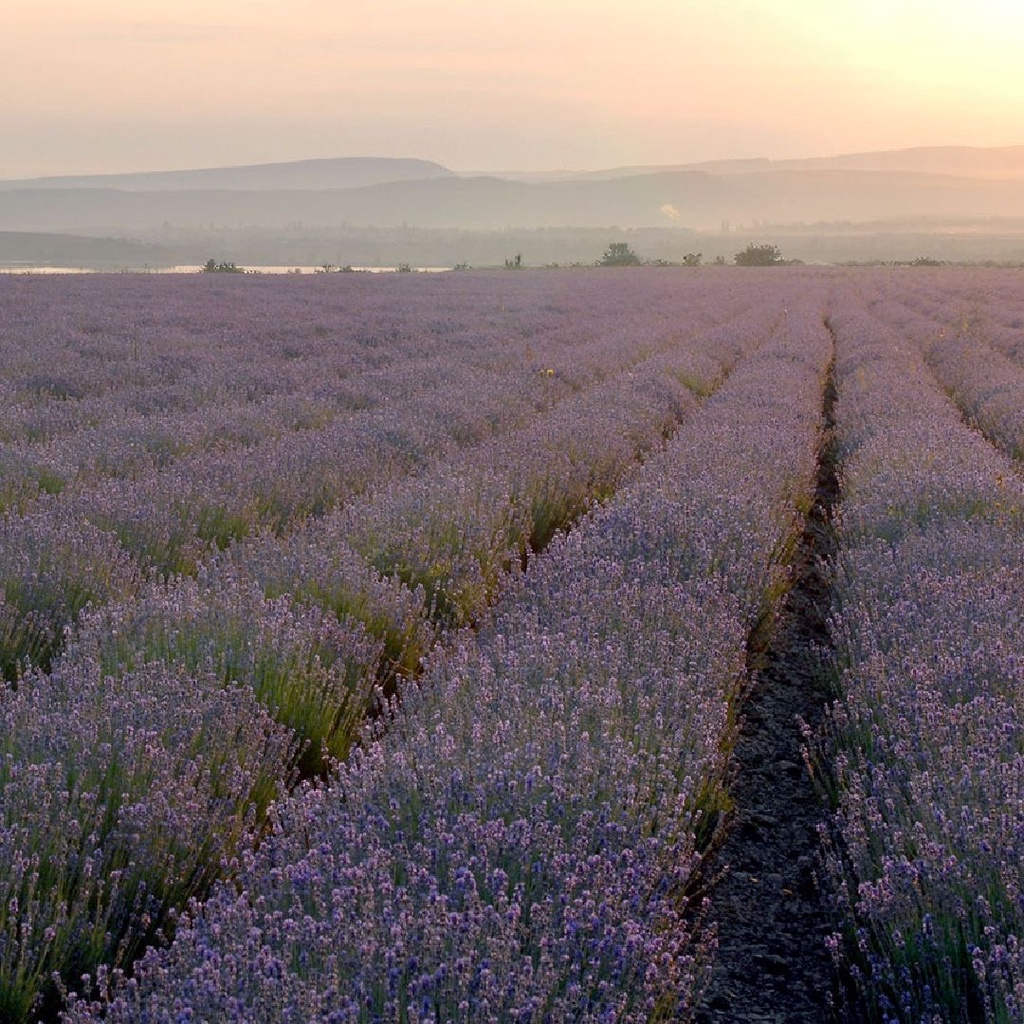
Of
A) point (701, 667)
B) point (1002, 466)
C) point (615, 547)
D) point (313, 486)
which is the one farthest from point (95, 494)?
point (1002, 466)

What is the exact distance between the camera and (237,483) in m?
5.54

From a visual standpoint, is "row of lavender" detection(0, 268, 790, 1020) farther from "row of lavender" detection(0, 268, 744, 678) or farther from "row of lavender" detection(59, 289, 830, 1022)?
"row of lavender" detection(59, 289, 830, 1022)

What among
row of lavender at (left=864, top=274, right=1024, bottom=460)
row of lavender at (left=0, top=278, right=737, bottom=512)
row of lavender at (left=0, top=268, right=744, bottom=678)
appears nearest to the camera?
row of lavender at (left=0, top=268, right=744, bottom=678)

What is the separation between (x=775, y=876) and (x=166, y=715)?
1632mm

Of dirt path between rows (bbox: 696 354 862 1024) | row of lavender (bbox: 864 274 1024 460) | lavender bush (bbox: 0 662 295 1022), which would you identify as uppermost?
row of lavender (bbox: 864 274 1024 460)

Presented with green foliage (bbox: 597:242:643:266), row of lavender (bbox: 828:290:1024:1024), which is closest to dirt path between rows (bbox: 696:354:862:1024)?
row of lavender (bbox: 828:290:1024:1024)

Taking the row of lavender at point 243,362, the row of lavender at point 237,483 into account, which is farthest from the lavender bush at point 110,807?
the row of lavender at point 243,362

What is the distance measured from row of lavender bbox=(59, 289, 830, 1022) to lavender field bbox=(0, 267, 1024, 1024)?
0.01 metres

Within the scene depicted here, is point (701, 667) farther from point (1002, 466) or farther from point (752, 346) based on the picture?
point (752, 346)

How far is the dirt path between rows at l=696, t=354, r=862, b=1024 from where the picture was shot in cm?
247

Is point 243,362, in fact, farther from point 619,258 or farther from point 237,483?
point 619,258

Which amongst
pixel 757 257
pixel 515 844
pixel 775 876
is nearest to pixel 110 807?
pixel 515 844

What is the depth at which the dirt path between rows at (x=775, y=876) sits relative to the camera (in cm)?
247

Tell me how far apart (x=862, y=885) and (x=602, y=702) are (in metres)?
0.79
